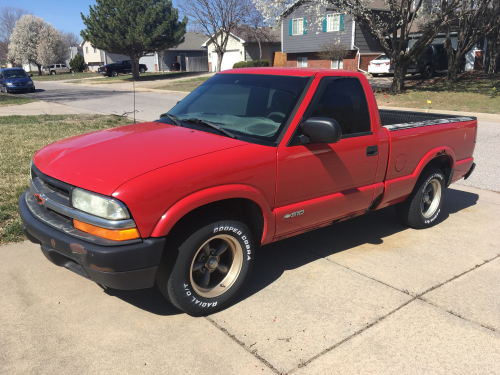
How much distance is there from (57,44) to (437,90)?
6667 centimetres

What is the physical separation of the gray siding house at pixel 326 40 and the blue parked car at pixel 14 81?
61.5ft

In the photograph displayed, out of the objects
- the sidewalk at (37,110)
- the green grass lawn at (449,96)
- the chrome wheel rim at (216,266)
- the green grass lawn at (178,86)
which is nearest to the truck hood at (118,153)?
the chrome wheel rim at (216,266)

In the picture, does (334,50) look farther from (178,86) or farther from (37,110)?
(37,110)

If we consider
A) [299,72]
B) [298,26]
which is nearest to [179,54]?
[298,26]

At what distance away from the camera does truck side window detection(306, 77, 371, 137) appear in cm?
382

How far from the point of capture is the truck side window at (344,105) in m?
3.82

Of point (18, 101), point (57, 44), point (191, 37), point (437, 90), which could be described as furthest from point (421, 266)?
point (57, 44)

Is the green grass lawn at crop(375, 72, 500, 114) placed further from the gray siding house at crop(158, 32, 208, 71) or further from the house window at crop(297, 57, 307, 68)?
the gray siding house at crop(158, 32, 208, 71)

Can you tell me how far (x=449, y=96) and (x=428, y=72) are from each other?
745 cm

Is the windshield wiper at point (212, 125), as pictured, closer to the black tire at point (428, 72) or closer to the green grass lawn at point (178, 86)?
the green grass lawn at point (178, 86)

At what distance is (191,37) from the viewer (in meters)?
60.3

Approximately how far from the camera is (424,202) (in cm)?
531

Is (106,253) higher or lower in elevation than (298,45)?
lower

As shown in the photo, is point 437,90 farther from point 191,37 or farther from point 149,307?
point 191,37
